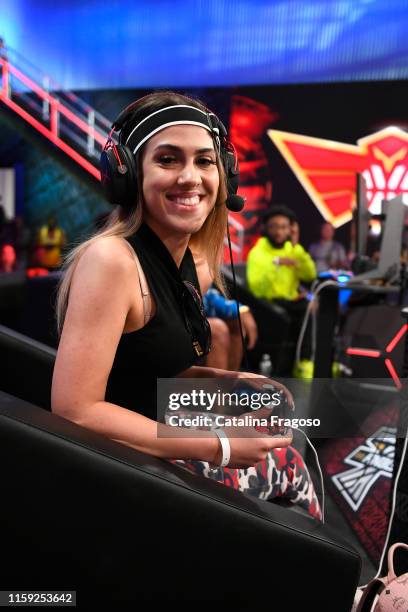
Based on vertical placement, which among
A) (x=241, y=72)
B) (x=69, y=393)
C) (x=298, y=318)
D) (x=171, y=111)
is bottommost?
(x=298, y=318)

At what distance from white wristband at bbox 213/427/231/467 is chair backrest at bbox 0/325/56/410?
594 millimetres

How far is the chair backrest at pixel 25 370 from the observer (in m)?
1.52

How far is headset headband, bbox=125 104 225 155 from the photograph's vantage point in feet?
3.93

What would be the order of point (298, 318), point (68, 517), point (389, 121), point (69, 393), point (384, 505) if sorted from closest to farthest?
point (68, 517)
point (69, 393)
point (384, 505)
point (298, 318)
point (389, 121)

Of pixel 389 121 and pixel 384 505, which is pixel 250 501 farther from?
pixel 389 121

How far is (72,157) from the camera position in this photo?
23.3 feet

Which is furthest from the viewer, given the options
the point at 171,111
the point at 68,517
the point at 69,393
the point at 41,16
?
the point at 41,16

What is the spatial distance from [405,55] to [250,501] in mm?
6378

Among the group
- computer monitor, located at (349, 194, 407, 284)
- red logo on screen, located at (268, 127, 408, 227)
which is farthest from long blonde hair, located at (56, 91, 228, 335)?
red logo on screen, located at (268, 127, 408, 227)

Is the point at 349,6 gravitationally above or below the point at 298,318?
above

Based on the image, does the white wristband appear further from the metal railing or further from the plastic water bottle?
the metal railing

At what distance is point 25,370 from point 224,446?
2.15 ft

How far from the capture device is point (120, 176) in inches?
47.2

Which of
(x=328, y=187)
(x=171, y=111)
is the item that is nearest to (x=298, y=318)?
(x=328, y=187)
